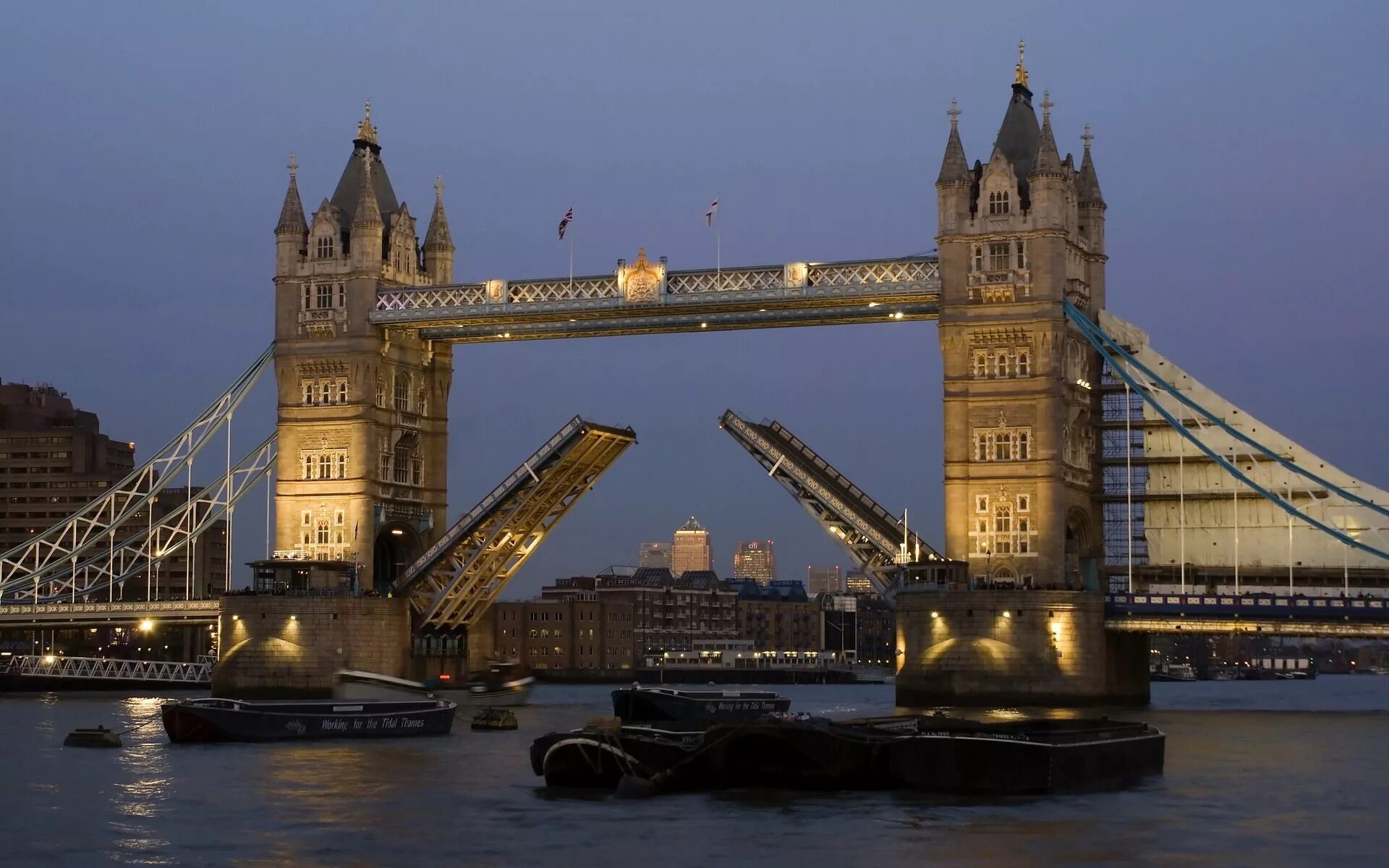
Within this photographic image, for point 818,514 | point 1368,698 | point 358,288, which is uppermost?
point 358,288

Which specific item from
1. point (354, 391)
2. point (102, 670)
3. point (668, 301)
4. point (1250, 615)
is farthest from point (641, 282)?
point (102, 670)

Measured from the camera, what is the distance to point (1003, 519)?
76.6m

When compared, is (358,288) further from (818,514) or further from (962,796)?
(962,796)

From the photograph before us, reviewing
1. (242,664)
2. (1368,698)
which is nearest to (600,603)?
(1368,698)

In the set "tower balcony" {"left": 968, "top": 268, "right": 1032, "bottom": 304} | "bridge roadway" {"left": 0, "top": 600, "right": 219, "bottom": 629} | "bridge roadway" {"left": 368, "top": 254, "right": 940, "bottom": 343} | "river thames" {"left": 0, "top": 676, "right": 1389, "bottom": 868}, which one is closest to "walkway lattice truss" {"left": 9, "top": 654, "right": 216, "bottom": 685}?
"bridge roadway" {"left": 0, "top": 600, "right": 219, "bottom": 629}

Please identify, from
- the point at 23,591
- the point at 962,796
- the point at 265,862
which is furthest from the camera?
the point at 23,591

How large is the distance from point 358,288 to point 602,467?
12911mm

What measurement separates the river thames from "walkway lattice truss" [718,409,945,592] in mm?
22964

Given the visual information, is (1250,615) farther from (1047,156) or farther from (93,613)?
(93,613)

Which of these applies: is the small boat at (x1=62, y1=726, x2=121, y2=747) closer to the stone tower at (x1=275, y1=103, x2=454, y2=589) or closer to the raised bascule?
the raised bascule

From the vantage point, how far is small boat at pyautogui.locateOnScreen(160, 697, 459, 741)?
5678 cm

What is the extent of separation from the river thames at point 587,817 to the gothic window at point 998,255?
26390 mm

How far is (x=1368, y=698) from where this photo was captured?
13362 centimetres

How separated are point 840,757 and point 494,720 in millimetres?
25454
